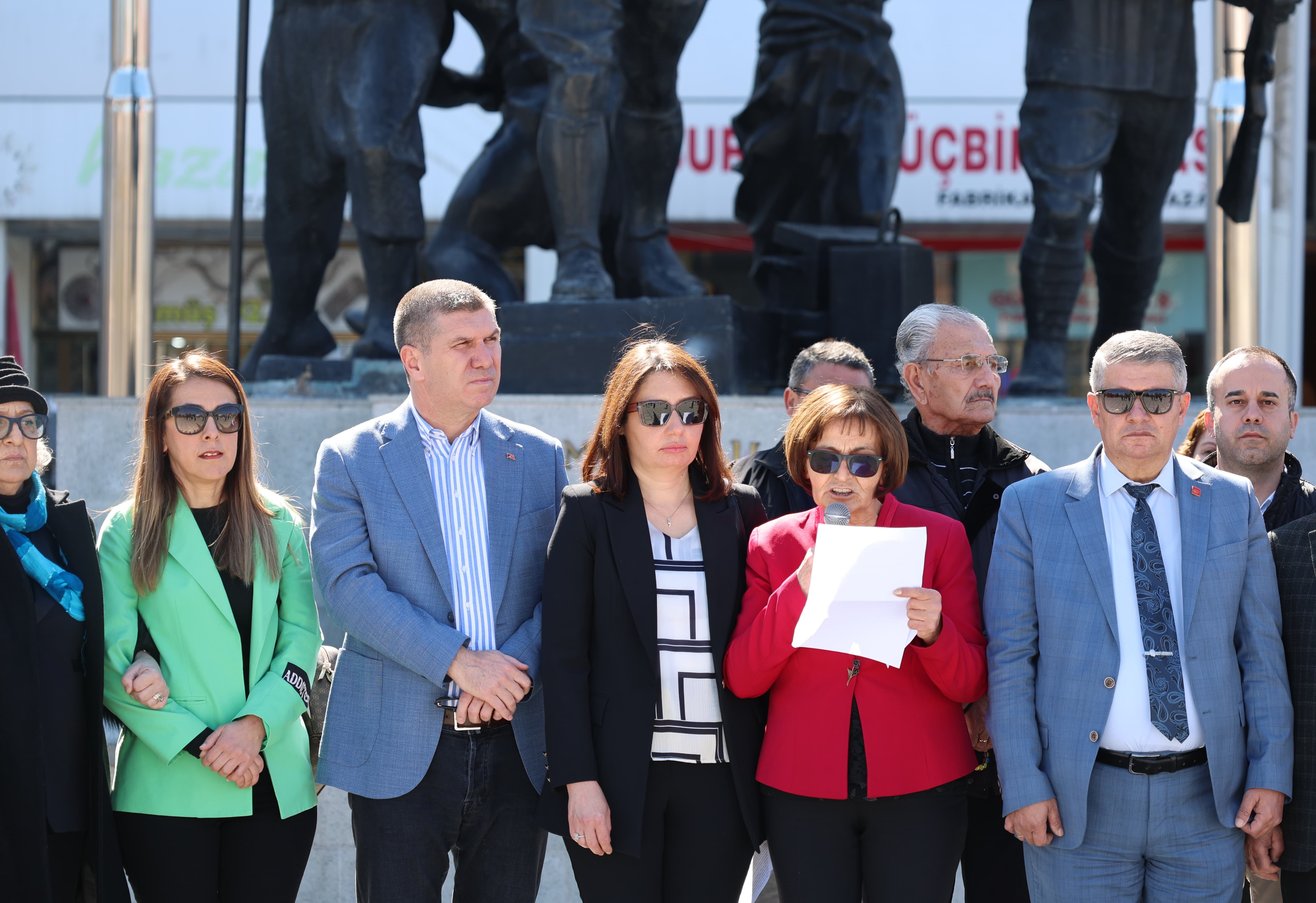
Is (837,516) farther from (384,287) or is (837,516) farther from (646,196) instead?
(646,196)

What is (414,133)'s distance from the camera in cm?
618

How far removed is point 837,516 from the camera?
2.87 meters

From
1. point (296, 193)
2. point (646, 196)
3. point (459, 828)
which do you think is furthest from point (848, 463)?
point (296, 193)

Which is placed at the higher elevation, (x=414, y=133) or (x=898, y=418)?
(x=414, y=133)

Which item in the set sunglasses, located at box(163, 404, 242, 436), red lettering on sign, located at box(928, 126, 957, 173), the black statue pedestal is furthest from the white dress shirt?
red lettering on sign, located at box(928, 126, 957, 173)

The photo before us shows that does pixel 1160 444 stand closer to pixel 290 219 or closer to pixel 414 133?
pixel 414 133

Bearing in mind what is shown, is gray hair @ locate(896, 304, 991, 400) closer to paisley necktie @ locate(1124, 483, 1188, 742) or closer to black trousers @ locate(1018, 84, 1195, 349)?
paisley necktie @ locate(1124, 483, 1188, 742)

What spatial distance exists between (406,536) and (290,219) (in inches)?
154

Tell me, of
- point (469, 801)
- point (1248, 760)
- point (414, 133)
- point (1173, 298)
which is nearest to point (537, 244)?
point (414, 133)

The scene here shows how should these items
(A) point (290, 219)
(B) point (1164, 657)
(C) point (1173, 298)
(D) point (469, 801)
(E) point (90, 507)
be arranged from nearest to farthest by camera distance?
1. (B) point (1164, 657)
2. (D) point (469, 801)
3. (E) point (90, 507)
4. (A) point (290, 219)
5. (C) point (1173, 298)

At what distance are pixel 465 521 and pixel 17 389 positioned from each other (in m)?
1.06

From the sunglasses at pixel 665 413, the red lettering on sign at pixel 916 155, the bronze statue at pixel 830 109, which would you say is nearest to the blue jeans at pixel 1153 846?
the sunglasses at pixel 665 413

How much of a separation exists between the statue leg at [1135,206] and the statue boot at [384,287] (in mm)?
3203

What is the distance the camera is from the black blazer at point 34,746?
3.02 metres
